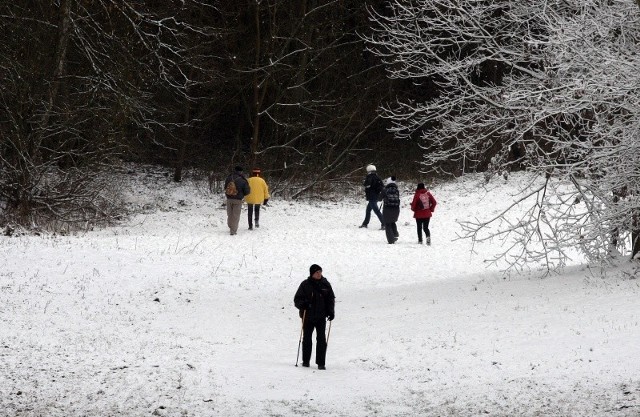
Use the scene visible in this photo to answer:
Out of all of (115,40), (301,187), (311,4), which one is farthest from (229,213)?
(311,4)

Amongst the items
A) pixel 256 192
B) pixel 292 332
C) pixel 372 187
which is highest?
pixel 372 187

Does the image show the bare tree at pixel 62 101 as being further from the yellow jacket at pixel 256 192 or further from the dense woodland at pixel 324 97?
the yellow jacket at pixel 256 192

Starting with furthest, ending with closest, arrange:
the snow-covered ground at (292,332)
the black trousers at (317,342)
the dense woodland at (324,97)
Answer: the dense woodland at (324,97) < the black trousers at (317,342) < the snow-covered ground at (292,332)

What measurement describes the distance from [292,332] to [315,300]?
2.70m

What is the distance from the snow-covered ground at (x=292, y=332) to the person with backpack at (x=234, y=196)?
54.1 inches

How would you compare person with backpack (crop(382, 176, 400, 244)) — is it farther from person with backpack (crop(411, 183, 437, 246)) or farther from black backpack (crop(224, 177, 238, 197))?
black backpack (crop(224, 177, 238, 197))

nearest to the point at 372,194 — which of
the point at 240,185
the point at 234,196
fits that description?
the point at 240,185

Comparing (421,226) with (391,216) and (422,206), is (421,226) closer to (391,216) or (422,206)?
(422,206)

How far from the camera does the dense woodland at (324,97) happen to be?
1331cm

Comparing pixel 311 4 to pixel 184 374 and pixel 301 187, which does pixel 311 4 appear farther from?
pixel 184 374

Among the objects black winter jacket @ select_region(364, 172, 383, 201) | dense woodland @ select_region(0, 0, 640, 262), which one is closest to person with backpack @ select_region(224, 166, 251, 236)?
dense woodland @ select_region(0, 0, 640, 262)

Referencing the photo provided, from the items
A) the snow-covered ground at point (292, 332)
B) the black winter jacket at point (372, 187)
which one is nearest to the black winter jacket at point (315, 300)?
the snow-covered ground at point (292, 332)

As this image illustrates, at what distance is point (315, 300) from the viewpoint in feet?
36.4

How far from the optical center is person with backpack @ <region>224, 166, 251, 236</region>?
22.3 meters
